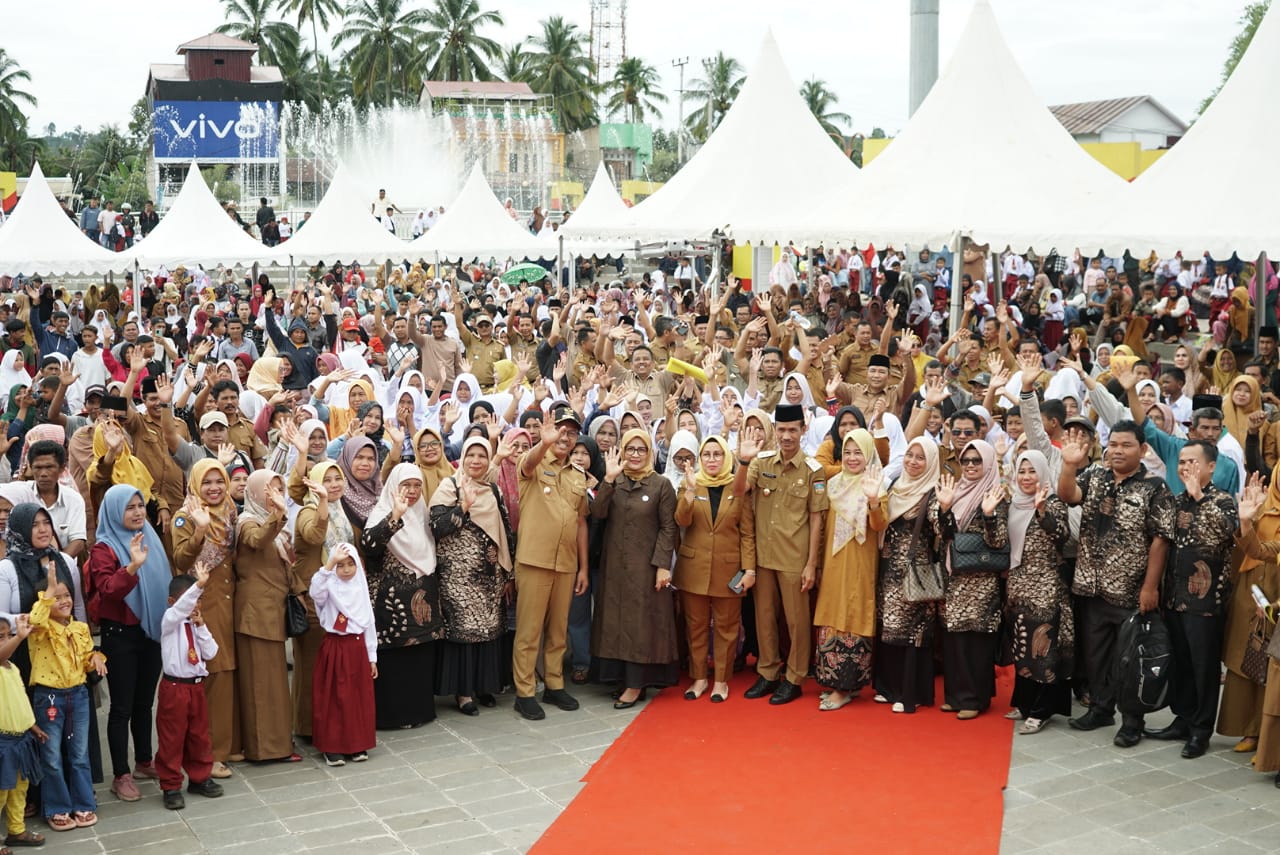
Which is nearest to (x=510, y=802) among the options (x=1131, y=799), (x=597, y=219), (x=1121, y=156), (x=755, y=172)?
(x=1131, y=799)

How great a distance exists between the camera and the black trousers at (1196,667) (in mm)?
6168

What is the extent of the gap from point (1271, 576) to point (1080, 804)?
4.62 feet

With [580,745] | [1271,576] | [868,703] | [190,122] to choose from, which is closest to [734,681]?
[868,703]

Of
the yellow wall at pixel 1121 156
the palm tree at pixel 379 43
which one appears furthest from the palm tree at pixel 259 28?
the yellow wall at pixel 1121 156

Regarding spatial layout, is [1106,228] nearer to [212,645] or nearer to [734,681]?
[734,681]

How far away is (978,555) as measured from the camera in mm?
6547

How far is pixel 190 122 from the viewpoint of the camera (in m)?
54.6

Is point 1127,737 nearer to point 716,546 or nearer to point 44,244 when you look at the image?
point 716,546

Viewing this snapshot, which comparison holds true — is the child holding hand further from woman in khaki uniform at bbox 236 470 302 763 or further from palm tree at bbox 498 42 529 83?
palm tree at bbox 498 42 529 83

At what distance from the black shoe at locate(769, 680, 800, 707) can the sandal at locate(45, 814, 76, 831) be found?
3.53 meters

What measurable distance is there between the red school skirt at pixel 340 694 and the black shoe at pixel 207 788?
0.56 meters

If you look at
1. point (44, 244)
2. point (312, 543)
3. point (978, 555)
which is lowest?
point (978, 555)

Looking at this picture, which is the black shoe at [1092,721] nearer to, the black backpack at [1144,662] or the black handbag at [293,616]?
the black backpack at [1144,662]

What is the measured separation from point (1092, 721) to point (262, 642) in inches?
163
